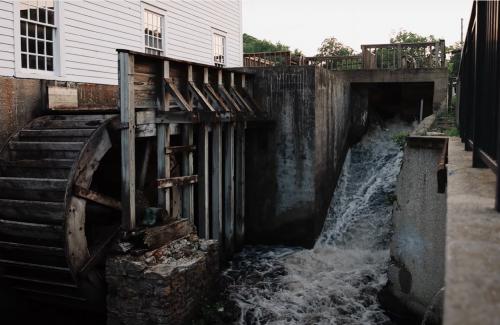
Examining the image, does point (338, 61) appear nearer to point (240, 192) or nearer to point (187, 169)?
point (240, 192)

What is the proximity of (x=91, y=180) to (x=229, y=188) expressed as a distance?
10.5 feet

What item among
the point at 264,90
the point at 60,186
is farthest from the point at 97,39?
the point at 60,186

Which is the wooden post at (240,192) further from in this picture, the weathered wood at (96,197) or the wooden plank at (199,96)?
the weathered wood at (96,197)

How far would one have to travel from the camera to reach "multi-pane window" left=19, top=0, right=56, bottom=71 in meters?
9.00

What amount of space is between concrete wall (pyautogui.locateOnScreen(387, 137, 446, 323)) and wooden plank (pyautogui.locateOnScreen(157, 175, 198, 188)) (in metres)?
3.57

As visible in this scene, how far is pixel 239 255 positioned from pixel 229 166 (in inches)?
86.8

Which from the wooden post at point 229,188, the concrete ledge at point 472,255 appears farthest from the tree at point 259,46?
the concrete ledge at point 472,255

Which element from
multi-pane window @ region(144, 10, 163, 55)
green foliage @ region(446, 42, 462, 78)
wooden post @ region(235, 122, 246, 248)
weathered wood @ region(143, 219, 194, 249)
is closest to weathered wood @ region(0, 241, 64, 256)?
weathered wood @ region(143, 219, 194, 249)

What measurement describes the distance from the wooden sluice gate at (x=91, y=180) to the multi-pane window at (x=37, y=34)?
1.19m

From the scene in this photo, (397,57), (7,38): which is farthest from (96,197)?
(397,57)

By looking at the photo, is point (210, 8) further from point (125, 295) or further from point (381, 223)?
point (125, 295)

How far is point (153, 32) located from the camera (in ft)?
42.7

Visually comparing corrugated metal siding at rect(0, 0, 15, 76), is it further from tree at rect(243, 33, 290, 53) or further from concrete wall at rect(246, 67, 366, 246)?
tree at rect(243, 33, 290, 53)

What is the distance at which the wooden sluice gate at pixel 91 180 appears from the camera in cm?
738
